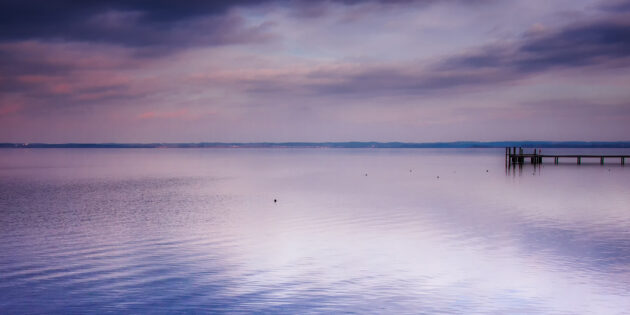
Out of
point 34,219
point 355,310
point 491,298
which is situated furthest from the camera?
point 34,219

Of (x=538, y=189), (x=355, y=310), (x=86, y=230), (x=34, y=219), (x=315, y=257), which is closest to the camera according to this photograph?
(x=355, y=310)

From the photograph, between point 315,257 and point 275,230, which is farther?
point 275,230

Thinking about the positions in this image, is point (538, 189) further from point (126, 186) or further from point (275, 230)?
point (126, 186)

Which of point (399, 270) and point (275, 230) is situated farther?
point (275, 230)

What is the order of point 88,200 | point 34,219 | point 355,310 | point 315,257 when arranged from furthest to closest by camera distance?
point 88,200 < point 34,219 < point 315,257 < point 355,310

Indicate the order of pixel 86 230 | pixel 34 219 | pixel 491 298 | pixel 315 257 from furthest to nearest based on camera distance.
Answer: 1. pixel 34 219
2. pixel 86 230
3. pixel 315 257
4. pixel 491 298

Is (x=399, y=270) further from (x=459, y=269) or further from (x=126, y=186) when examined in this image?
(x=126, y=186)

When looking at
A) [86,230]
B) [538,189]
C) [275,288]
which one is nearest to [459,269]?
[275,288]

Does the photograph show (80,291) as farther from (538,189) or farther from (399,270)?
(538,189)

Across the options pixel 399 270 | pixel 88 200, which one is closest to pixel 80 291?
pixel 399 270

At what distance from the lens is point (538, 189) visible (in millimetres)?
42281

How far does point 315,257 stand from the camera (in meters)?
17.2

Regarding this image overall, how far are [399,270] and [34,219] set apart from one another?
19.5 meters

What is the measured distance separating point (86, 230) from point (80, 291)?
32.6 ft
